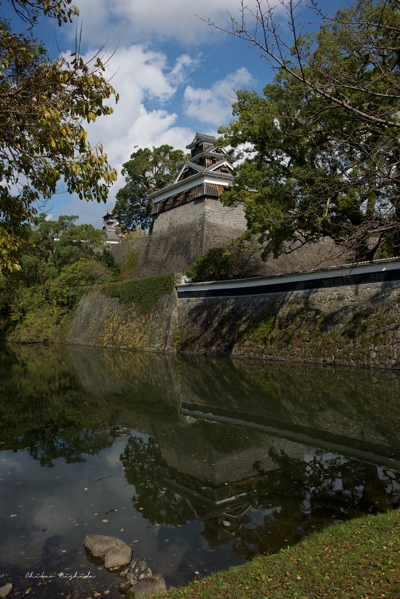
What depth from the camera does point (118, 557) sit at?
4.01 meters

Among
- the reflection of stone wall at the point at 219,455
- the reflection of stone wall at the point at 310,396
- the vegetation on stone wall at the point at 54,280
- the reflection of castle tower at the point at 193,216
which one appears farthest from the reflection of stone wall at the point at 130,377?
the vegetation on stone wall at the point at 54,280

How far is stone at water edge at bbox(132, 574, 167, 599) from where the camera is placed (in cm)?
344

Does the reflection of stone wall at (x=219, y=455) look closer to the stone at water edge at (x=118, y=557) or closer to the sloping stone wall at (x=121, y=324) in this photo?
the stone at water edge at (x=118, y=557)

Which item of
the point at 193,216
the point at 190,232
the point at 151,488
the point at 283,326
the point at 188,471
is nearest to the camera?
the point at 151,488

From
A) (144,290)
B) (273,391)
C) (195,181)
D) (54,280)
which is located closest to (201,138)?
(195,181)

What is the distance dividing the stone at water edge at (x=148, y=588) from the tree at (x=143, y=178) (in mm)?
36974

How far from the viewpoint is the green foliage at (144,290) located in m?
24.7

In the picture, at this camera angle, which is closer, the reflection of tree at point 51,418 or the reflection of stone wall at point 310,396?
the reflection of stone wall at point 310,396

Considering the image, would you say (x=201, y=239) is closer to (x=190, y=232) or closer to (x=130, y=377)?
(x=190, y=232)

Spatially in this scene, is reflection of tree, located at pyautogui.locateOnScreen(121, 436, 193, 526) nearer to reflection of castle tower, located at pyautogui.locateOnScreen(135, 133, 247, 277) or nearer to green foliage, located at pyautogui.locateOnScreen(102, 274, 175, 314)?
green foliage, located at pyautogui.locateOnScreen(102, 274, 175, 314)

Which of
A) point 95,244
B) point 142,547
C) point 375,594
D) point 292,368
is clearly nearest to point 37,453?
point 142,547

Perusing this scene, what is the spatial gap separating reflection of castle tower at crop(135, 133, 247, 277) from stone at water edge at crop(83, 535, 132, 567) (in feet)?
72.3

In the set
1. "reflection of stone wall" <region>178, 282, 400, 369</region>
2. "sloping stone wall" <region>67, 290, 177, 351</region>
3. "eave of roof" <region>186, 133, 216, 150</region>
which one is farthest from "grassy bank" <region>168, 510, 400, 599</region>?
"eave of roof" <region>186, 133, 216, 150</region>

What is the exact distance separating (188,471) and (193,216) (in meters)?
23.0
